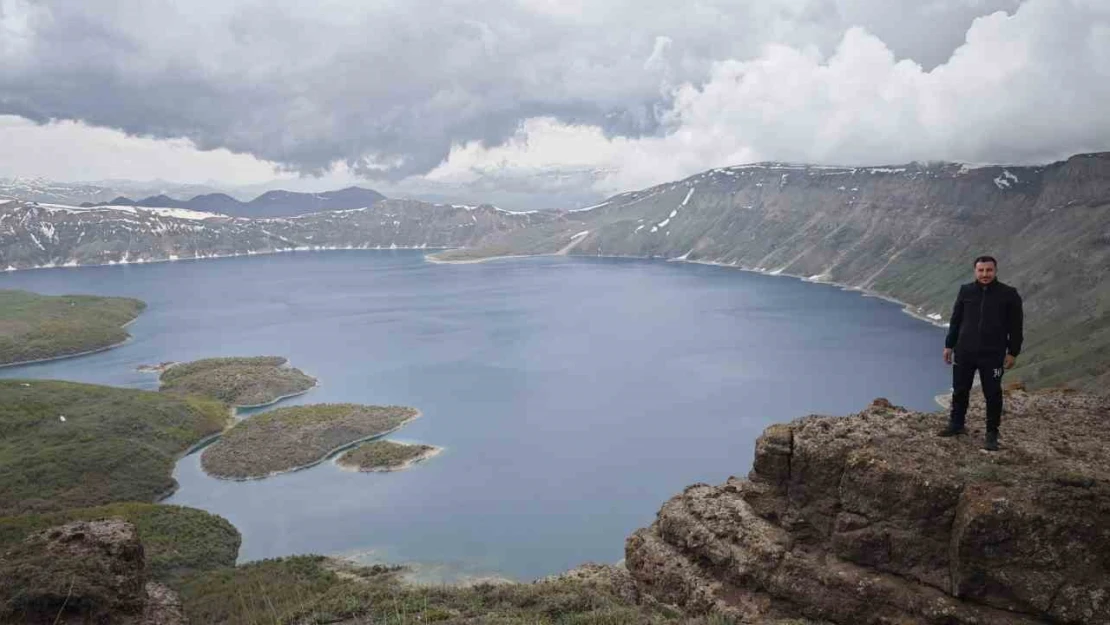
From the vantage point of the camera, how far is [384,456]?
253 ft

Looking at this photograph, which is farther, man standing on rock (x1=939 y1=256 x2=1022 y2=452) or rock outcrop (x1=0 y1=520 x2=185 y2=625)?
rock outcrop (x1=0 y1=520 x2=185 y2=625)

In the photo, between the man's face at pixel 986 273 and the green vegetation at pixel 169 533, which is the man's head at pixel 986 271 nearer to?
the man's face at pixel 986 273

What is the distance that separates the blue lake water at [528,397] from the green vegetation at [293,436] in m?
2.38

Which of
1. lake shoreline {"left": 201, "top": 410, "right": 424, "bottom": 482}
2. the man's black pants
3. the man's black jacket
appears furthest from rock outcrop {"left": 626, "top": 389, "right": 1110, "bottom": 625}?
lake shoreline {"left": 201, "top": 410, "right": 424, "bottom": 482}

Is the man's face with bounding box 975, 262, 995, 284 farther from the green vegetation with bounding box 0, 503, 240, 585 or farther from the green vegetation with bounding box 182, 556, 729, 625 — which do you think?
the green vegetation with bounding box 0, 503, 240, 585

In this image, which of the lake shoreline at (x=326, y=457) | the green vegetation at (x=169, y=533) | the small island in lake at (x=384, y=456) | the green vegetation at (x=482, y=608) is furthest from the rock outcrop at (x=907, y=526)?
the lake shoreline at (x=326, y=457)

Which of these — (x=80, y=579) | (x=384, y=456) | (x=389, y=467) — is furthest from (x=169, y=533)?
(x=80, y=579)

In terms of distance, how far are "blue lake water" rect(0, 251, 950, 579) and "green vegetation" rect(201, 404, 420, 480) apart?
7.80 feet

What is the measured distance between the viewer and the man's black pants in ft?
48.5

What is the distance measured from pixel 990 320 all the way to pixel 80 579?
95.9ft

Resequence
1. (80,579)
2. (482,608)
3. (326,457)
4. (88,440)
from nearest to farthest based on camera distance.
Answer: (482,608) < (80,579) < (88,440) < (326,457)

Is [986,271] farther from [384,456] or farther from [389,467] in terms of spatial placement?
[384,456]

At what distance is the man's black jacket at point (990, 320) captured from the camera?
1479 cm

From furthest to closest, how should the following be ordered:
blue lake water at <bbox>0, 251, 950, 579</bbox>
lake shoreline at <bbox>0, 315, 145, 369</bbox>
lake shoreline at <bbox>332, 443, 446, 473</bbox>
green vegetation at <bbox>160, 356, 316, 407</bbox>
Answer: lake shoreline at <bbox>0, 315, 145, 369</bbox> < green vegetation at <bbox>160, 356, 316, 407</bbox> < lake shoreline at <bbox>332, 443, 446, 473</bbox> < blue lake water at <bbox>0, 251, 950, 579</bbox>
